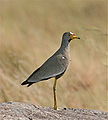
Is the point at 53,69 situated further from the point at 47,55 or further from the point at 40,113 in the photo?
the point at 47,55

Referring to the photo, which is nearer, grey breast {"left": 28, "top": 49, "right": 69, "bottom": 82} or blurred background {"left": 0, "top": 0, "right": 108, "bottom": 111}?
grey breast {"left": 28, "top": 49, "right": 69, "bottom": 82}

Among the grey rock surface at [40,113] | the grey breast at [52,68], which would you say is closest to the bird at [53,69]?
the grey breast at [52,68]

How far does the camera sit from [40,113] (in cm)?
655

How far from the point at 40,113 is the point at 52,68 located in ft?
1.87

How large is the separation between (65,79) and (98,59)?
79.3 inches

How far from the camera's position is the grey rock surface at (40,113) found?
6301 mm

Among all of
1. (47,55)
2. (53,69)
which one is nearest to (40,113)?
(53,69)

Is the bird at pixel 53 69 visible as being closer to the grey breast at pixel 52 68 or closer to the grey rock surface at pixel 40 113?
the grey breast at pixel 52 68

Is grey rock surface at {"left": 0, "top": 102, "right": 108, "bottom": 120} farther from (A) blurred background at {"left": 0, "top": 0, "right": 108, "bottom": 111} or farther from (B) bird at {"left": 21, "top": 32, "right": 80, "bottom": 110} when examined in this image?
(A) blurred background at {"left": 0, "top": 0, "right": 108, "bottom": 111}

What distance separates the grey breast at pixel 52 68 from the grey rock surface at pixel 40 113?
0.33 metres

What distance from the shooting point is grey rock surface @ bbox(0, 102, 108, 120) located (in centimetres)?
630

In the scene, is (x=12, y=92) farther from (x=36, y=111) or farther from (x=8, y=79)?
(x=36, y=111)

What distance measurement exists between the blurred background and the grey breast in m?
1.65

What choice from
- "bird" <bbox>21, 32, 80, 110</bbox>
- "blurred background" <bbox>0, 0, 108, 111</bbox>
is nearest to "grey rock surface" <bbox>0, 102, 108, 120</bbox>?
"bird" <bbox>21, 32, 80, 110</bbox>
